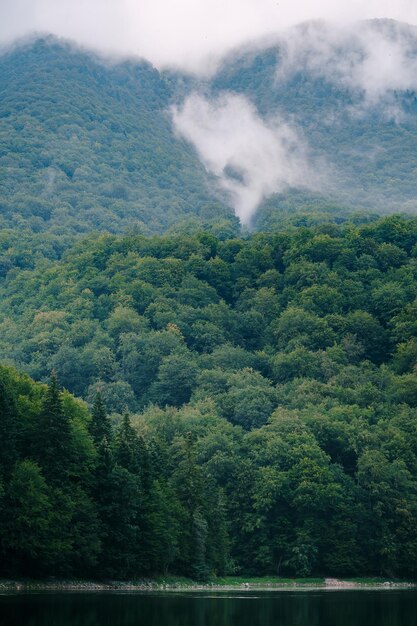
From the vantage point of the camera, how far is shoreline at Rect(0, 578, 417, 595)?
86875 mm

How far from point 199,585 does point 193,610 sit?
120ft

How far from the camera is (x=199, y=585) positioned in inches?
4363

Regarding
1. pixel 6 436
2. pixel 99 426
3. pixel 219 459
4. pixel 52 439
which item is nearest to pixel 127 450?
pixel 99 426

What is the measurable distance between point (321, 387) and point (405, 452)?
27.7 metres

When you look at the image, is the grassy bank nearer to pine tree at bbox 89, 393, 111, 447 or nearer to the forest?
the forest

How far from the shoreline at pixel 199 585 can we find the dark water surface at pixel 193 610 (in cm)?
447

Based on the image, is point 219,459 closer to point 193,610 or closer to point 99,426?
point 99,426

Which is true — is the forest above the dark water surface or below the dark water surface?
above

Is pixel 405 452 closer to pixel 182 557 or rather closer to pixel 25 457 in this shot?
pixel 182 557

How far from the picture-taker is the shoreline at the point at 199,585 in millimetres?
86875

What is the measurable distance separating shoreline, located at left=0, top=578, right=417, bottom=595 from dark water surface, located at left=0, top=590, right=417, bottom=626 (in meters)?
4.47

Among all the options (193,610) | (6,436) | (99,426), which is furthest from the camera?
(99,426)

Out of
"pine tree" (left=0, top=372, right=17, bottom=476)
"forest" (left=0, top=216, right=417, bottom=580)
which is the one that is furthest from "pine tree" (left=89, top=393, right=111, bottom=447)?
"pine tree" (left=0, top=372, right=17, bottom=476)

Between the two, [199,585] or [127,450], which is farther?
[199,585]
